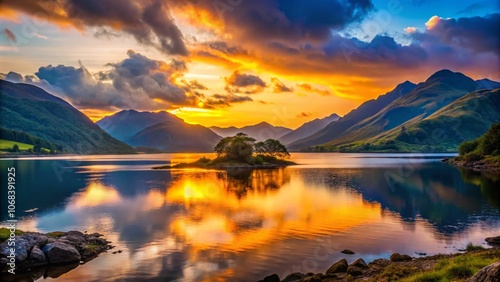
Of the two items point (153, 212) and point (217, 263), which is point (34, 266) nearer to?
point (217, 263)

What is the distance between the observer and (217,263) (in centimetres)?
3809

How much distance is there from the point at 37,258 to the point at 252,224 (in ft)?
98.1

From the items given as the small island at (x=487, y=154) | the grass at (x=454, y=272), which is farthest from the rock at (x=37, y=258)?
the small island at (x=487, y=154)

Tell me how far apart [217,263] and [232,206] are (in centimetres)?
3836

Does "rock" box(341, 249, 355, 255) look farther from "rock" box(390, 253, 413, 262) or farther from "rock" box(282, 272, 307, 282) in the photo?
"rock" box(282, 272, 307, 282)

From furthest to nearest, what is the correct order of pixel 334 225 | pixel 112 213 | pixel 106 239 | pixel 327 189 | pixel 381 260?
1. pixel 327 189
2. pixel 112 213
3. pixel 334 225
4. pixel 106 239
5. pixel 381 260

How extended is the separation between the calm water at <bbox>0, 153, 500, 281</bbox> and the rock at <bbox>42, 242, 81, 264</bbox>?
1880mm

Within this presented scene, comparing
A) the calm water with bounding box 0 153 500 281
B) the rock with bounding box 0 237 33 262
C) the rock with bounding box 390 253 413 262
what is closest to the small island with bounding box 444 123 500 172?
the calm water with bounding box 0 153 500 281

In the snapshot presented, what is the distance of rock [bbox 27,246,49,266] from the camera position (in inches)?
1476

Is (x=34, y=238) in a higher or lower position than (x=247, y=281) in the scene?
higher

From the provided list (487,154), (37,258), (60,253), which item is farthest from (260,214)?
(487,154)

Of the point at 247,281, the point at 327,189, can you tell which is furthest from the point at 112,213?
the point at 327,189

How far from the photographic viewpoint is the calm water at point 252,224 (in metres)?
37.5

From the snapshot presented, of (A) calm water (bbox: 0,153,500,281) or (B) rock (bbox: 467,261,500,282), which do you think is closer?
(B) rock (bbox: 467,261,500,282)
